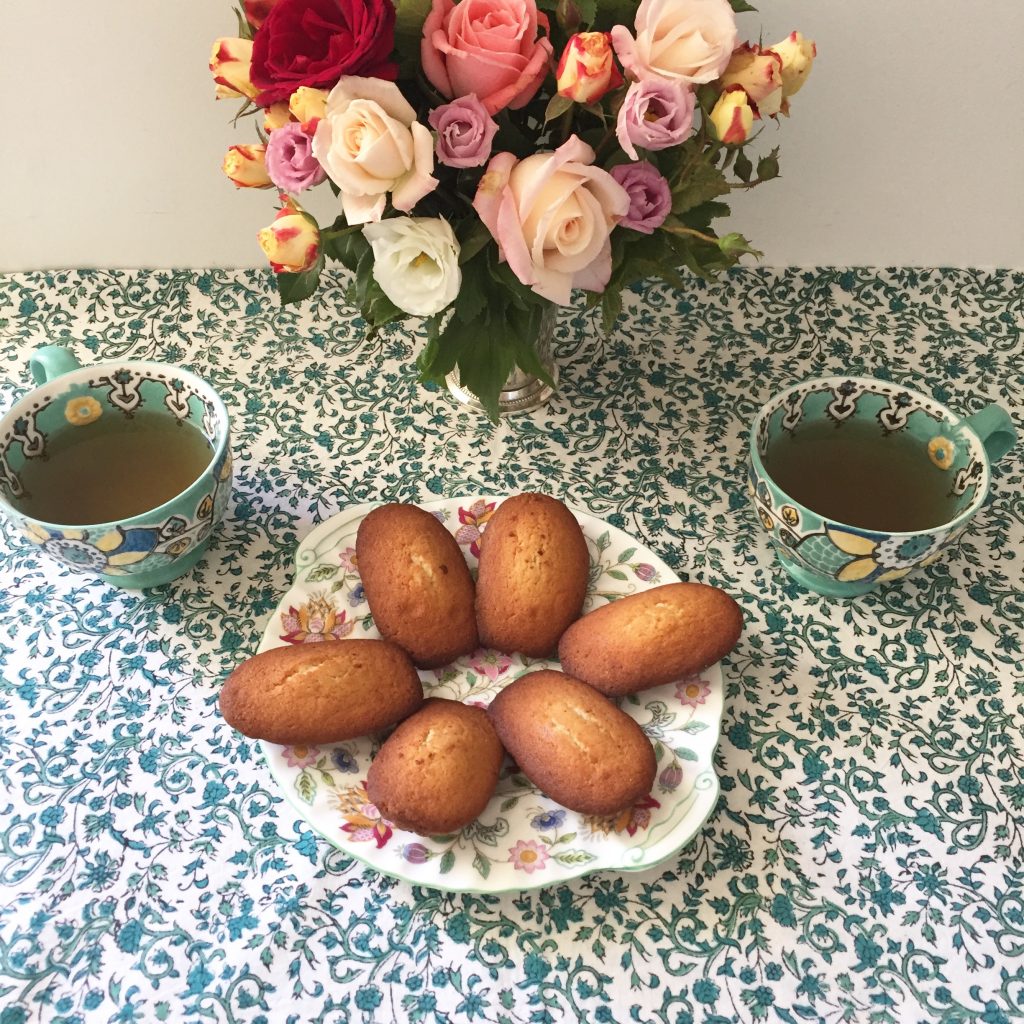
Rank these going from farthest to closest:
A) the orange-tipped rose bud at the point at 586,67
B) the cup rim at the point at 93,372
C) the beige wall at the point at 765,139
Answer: the beige wall at the point at 765,139 → the cup rim at the point at 93,372 → the orange-tipped rose bud at the point at 586,67

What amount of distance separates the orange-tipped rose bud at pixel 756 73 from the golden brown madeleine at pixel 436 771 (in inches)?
16.9

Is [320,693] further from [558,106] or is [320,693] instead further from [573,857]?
[558,106]

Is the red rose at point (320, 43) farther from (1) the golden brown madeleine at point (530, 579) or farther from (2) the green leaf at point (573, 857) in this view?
(2) the green leaf at point (573, 857)

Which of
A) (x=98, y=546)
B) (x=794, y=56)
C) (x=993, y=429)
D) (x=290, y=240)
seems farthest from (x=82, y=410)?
(x=993, y=429)

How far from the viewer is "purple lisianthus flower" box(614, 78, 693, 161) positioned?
548 millimetres

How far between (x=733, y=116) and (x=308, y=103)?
0.25 metres

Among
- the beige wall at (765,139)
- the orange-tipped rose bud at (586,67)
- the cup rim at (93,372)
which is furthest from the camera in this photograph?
the beige wall at (765,139)

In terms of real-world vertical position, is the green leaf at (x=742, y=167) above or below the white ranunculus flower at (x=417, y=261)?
above

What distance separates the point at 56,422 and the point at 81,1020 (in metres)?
0.41

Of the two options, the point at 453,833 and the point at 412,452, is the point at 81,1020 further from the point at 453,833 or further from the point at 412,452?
the point at 412,452

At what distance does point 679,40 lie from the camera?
56 cm

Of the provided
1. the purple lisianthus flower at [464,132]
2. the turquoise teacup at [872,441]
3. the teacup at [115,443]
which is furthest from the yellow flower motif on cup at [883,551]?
the teacup at [115,443]

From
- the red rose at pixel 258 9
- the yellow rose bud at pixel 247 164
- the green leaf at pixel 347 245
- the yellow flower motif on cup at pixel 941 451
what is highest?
the red rose at pixel 258 9

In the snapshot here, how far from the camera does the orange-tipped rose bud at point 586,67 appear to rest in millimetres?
535
